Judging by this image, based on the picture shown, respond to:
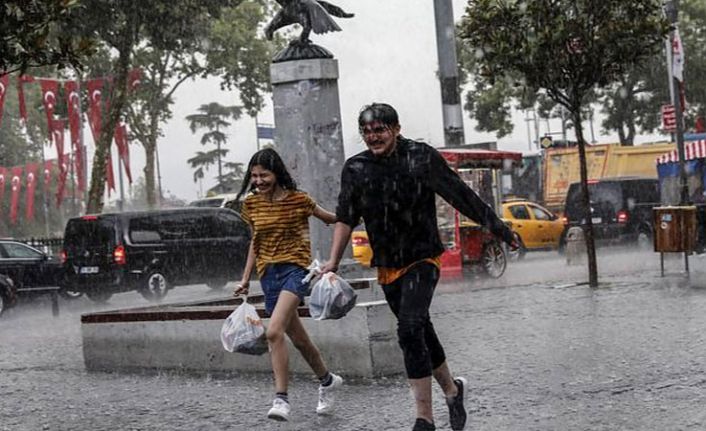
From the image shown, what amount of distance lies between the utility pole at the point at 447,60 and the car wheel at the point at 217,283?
5.68 metres

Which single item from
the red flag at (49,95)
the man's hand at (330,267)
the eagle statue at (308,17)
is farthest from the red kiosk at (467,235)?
the red flag at (49,95)

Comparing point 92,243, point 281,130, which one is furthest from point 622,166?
point 281,130

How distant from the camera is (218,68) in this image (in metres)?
49.3

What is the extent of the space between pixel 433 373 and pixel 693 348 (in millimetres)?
4119

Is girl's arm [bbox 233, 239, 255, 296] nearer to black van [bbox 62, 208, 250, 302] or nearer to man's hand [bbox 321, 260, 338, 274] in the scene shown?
man's hand [bbox 321, 260, 338, 274]

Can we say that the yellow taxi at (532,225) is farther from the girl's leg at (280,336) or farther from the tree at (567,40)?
the girl's leg at (280,336)

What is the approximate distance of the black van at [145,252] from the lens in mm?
24344

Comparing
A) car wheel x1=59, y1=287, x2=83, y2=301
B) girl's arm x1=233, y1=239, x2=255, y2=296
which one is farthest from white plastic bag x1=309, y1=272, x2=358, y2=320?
car wheel x1=59, y1=287, x2=83, y2=301

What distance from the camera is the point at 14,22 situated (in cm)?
859

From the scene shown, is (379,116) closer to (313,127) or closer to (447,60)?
(313,127)

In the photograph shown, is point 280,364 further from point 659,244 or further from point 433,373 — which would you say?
point 659,244

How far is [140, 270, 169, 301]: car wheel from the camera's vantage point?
80.1 feet

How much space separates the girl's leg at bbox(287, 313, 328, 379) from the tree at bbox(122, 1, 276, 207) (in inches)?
1547

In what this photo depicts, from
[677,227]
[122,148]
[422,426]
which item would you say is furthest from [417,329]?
[122,148]
